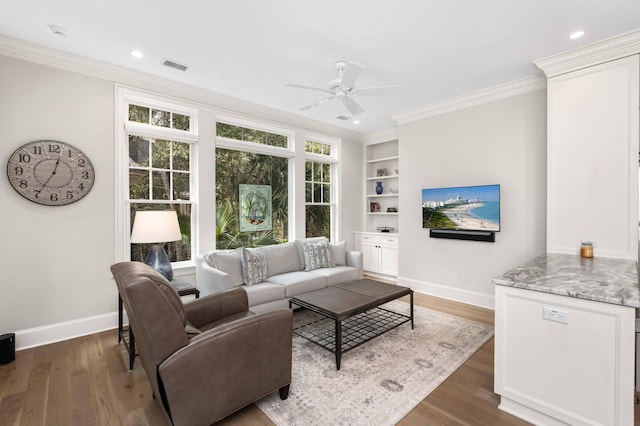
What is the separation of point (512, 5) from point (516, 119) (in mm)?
1920

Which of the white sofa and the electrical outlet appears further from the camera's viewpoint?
the white sofa

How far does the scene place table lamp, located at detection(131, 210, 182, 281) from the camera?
9.62ft

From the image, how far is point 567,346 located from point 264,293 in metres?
2.72

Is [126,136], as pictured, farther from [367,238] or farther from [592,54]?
[592,54]

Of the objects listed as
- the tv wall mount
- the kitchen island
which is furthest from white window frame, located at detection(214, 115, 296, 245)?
the kitchen island

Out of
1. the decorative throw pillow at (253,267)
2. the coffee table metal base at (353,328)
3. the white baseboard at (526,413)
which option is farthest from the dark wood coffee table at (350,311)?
the white baseboard at (526,413)

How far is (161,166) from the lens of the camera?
3.79 metres

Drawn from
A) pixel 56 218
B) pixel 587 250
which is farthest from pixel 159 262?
pixel 587 250

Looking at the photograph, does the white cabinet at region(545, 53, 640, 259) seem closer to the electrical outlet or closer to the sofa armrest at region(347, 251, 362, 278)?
the electrical outlet

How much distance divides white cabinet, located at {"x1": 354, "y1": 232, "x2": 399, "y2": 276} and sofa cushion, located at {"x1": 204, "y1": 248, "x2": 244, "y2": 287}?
2979 mm

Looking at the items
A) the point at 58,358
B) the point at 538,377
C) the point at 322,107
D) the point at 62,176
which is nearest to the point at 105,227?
the point at 62,176

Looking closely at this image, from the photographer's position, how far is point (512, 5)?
2.32 meters

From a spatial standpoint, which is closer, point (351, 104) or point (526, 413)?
point (526, 413)

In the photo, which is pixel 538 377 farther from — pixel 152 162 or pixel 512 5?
pixel 152 162
